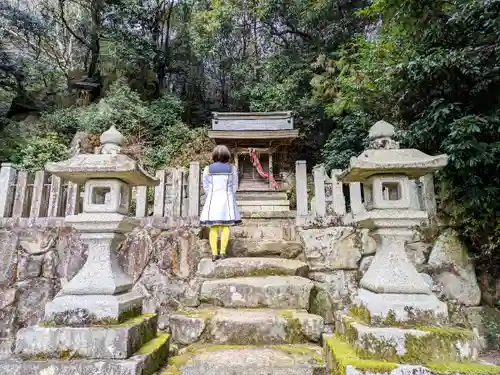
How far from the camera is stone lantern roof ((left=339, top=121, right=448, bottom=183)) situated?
1994mm

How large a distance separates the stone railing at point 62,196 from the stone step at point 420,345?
278 cm

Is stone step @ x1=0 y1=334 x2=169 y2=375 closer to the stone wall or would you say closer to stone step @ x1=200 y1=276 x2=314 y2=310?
stone step @ x1=200 y1=276 x2=314 y2=310

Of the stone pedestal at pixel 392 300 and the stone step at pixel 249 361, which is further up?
the stone pedestal at pixel 392 300

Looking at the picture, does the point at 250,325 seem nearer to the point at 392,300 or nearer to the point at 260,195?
the point at 392,300

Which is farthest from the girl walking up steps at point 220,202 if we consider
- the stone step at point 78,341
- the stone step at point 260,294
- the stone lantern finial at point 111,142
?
the stone step at point 78,341

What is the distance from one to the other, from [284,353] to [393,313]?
85 cm

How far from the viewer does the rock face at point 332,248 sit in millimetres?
3672

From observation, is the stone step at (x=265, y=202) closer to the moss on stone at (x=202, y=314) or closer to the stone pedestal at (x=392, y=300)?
the moss on stone at (x=202, y=314)

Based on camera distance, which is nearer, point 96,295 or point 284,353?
point 96,295

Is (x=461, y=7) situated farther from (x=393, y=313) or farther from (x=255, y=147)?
(x=255, y=147)

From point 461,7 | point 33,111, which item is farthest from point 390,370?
point 33,111

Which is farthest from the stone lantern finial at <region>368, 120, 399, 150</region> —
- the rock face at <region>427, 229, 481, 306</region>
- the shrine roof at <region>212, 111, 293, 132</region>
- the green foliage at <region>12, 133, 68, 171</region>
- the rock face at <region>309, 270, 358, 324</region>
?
the shrine roof at <region>212, 111, 293, 132</region>

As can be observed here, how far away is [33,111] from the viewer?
11.1 metres

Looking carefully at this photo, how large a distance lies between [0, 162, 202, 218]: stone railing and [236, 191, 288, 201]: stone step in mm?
6425
